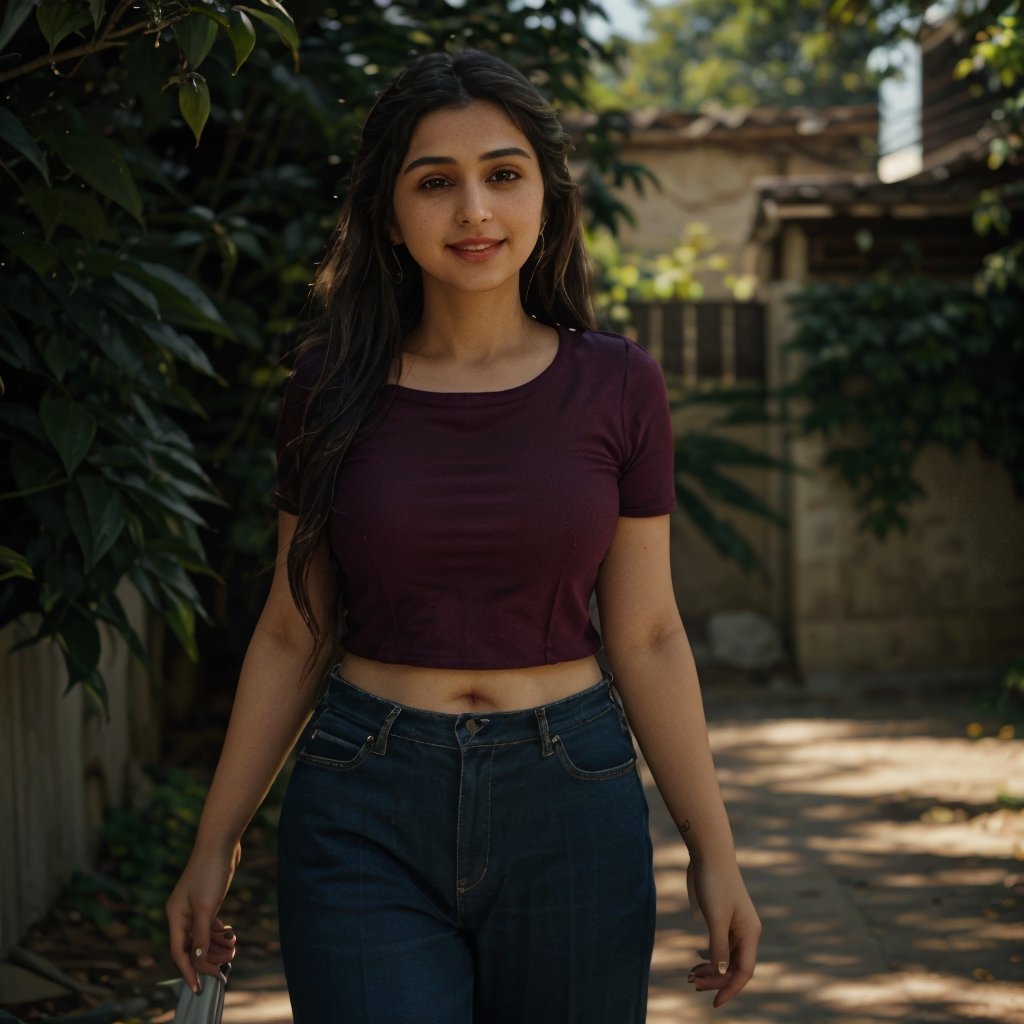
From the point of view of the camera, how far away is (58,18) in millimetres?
1886

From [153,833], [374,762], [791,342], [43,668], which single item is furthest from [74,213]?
[791,342]

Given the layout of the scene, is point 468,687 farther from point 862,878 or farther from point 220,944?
point 862,878

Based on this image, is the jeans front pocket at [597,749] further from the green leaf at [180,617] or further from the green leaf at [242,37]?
the green leaf at [180,617]

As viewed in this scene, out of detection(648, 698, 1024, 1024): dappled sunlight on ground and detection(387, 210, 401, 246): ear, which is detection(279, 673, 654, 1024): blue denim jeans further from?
detection(648, 698, 1024, 1024): dappled sunlight on ground

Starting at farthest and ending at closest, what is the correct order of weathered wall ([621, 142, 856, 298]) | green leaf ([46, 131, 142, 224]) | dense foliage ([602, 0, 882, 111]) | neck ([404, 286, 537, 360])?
dense foliage ([602, 0, 882, 111])
weathered wall ([621, 142, 856, 298])
green leaf ([46, 131, 142, 224])
neck ([404, 286, 537, 360])

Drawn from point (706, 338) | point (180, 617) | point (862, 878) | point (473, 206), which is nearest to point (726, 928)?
point (473, 206)

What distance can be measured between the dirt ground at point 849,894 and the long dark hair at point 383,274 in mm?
2049

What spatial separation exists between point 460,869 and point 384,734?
0.19 m

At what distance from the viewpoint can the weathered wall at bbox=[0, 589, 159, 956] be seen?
3639 millimetres

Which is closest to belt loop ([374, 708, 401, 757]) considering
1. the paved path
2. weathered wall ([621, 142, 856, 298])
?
the paved path

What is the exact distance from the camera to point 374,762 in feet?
6.04

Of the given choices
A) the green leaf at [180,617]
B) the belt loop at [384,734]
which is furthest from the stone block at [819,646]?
the belt loop at [384,734]

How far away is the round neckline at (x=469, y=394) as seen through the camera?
1.96m

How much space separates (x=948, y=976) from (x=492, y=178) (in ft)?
9.40
